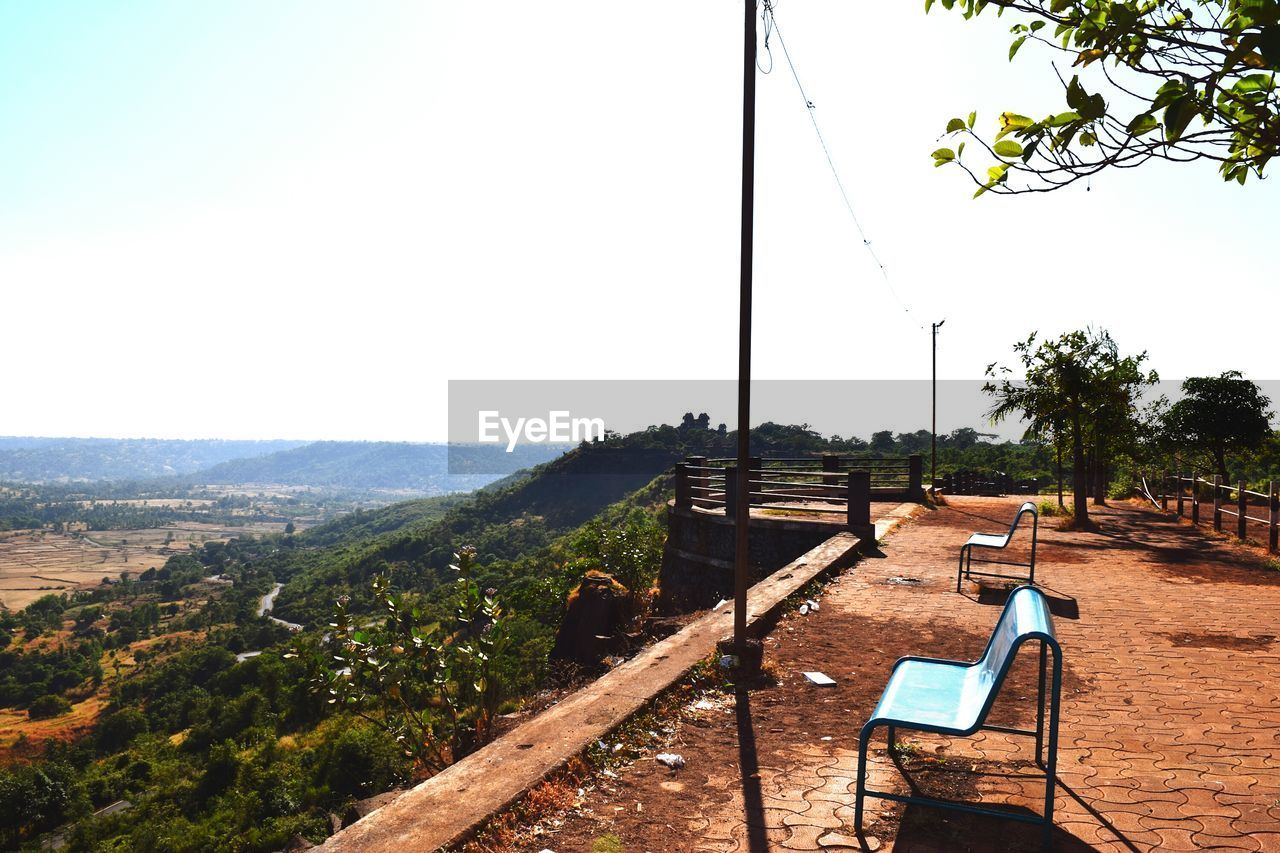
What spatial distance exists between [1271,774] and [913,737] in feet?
5.50

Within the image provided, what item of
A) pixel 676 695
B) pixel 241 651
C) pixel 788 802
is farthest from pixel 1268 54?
pixel 241 651

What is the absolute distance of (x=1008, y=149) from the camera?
7.86ft

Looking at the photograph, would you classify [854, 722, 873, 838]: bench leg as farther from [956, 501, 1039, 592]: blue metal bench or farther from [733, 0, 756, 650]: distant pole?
[956, 501, 1039, 592]: blue metal bench

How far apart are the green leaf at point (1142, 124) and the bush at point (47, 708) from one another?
8811cm

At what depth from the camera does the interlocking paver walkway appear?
3068 millimetres

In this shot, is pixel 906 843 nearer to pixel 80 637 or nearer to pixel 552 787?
pixel 552 787

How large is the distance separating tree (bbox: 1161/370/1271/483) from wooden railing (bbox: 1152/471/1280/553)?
371cm

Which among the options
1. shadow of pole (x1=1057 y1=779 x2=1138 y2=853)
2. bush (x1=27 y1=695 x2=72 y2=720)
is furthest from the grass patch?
bush (x1=27 y1=695 x2=72 y2=720)

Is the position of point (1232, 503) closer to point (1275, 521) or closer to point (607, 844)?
point (1275, 521)

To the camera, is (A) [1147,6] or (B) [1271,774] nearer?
(A) [1147,6]

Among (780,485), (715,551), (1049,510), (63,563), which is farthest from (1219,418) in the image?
(63,563)

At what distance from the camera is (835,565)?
931cm

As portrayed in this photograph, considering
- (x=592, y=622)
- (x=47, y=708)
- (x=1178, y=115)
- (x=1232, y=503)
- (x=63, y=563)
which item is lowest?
(x=63, y=563)

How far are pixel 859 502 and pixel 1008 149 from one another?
367 inches
